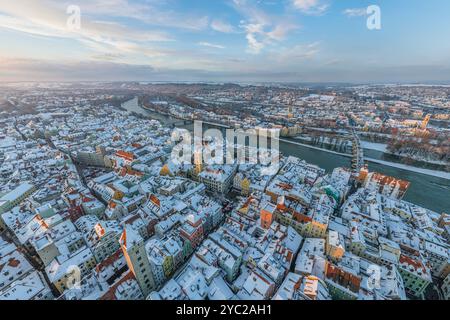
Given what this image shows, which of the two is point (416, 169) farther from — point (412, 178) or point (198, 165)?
point (198, 165)

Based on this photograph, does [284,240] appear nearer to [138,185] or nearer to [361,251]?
[361,251]

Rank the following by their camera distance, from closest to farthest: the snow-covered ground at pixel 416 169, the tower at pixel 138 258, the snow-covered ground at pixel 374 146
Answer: the tower at pixel 138 258, the snow-covered ground at pixel 416 169, the snow-covered ground at pixel 374 146

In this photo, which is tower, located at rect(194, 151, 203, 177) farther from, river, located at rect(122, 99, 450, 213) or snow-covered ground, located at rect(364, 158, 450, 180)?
snow-covered ground, located at rect(364, 158, 450, 180)

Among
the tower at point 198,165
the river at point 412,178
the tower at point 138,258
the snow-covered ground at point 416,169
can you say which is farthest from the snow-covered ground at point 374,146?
the tower at point 138,258

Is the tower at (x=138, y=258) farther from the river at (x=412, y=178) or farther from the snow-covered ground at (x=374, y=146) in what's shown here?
the snow-covered ground at (x=374, y=146)

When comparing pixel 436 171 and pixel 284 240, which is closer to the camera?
pixel 284 240

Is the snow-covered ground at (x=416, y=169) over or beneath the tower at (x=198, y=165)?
beneath

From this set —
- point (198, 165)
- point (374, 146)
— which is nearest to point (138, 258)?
point (198, 165)

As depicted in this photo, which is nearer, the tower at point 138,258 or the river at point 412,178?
the tower at point 138,258

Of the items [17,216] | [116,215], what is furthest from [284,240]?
[17,216]
